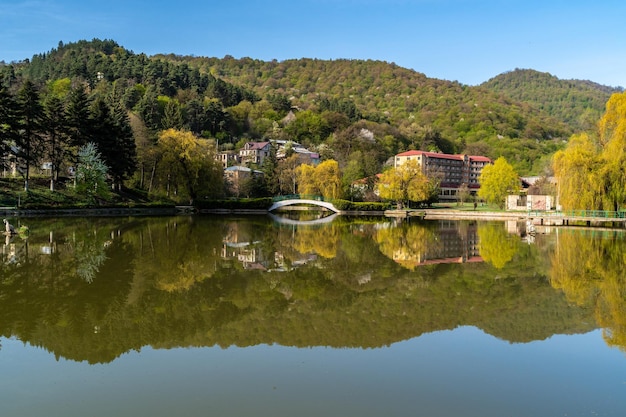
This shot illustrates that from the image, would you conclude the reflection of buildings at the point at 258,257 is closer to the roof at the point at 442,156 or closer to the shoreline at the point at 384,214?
the shoreline at the point at 384,214

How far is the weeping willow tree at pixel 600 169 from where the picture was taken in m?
33.6

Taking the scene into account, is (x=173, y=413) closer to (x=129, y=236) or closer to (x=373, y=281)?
(x=373, y=281)

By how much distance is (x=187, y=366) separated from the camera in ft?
23.8

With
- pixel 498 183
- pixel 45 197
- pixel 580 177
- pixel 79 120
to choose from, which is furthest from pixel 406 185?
pixel 45 197

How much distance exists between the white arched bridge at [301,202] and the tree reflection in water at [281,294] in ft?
116

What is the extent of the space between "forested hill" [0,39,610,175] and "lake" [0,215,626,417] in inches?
2402

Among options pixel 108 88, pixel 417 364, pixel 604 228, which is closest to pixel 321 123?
pixel 108 88

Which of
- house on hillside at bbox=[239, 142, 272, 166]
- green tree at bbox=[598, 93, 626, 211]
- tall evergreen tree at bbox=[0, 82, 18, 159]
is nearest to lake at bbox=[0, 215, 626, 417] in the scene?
green tree at bbox=[598, 93, 626, 211]

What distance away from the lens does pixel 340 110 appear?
388 ft

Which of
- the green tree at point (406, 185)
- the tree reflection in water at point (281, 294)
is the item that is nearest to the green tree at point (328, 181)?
the green tree at point (406, 185)

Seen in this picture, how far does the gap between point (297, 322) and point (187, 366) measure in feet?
9.76

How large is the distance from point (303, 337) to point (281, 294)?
341cm

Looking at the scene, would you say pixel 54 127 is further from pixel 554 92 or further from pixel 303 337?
pixel 554 92

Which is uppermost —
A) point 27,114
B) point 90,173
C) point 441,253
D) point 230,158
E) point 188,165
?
point 230,158
